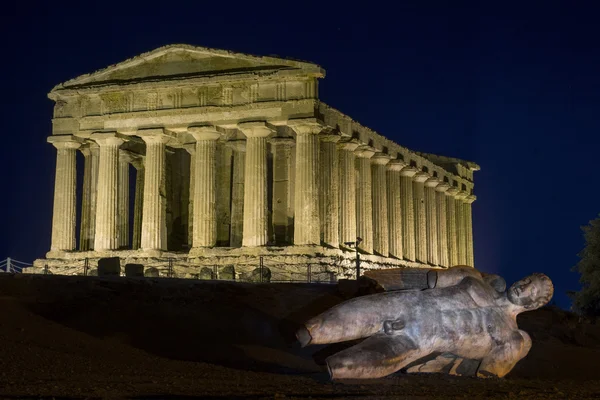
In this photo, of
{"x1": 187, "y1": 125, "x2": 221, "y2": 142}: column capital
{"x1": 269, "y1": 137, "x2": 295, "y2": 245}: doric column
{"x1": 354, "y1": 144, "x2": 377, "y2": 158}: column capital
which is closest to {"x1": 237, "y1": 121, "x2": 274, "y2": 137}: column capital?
{"x1": 187, "y1": 125, "x2": 221, "y2": 142}: column capital

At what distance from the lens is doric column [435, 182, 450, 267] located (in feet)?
202

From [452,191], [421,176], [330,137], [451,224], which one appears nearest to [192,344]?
[330,137]

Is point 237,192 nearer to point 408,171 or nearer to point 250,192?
point 250,192

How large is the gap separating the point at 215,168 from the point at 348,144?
23.0 ft

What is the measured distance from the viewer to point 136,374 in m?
16.2

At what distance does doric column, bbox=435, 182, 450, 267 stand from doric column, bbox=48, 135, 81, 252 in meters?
25.8

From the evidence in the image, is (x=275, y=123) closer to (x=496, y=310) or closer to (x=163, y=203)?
(x=163, y=203)

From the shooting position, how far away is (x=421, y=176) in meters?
57.9

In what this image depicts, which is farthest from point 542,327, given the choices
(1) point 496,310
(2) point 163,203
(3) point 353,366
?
(2) point 163,203

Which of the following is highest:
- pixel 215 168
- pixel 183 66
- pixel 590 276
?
pixel 183 66

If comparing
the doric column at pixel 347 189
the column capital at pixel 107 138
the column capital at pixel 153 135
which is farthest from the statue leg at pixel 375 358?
the column capital at pixel 107 138

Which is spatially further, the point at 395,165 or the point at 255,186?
the point at 395,165

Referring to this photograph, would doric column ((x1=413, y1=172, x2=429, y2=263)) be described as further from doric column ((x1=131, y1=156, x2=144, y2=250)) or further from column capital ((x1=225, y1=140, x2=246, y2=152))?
doric column ((x1=131, y1=156, x2=144, y2=250))

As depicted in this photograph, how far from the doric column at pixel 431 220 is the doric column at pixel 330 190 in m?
15.5
